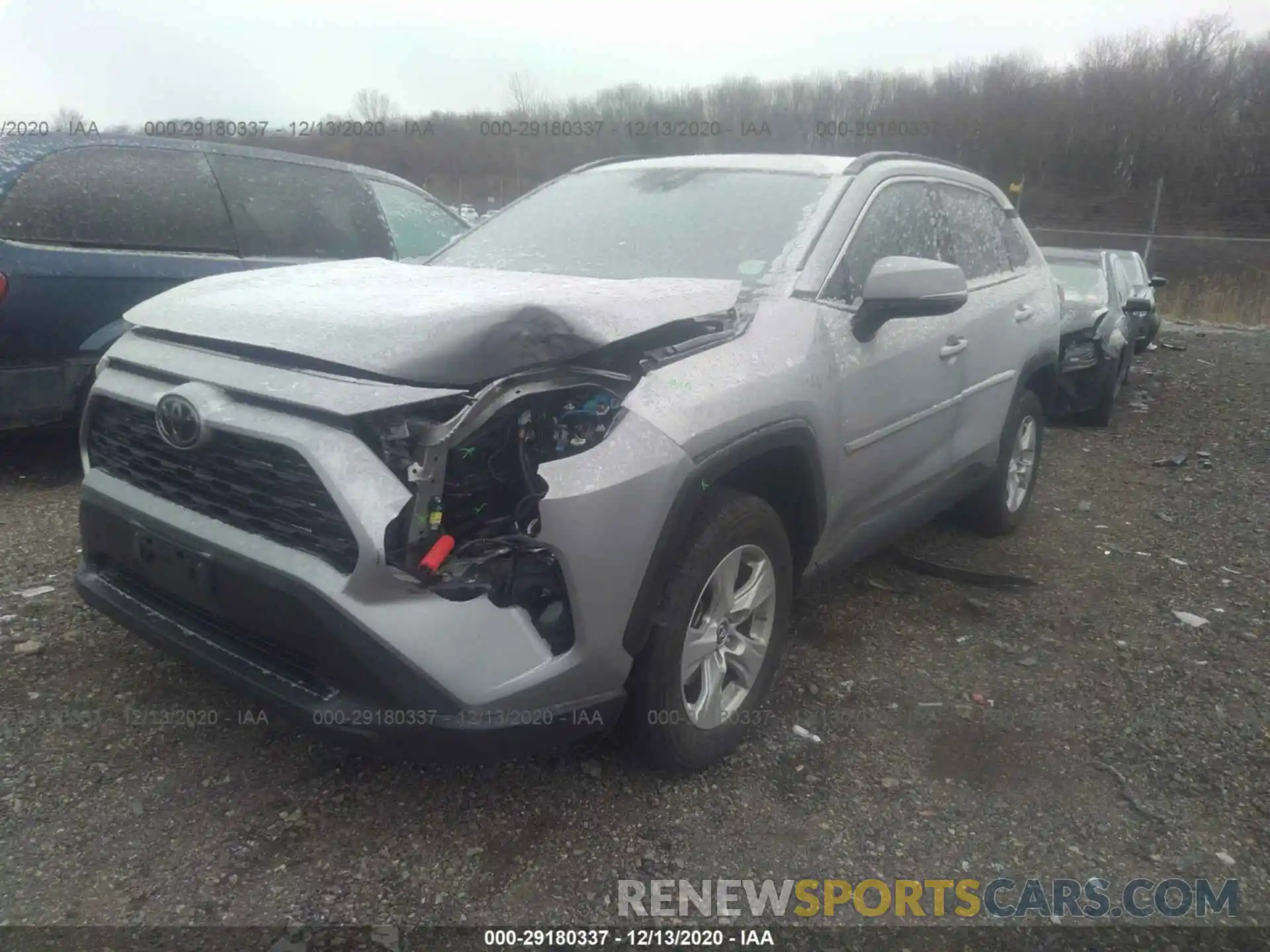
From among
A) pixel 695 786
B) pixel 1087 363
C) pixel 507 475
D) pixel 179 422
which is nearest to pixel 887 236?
pixel 507 475

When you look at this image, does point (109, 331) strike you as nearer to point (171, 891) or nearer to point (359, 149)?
point (171, 891)

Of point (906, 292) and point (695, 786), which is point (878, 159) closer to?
point (906, 292)

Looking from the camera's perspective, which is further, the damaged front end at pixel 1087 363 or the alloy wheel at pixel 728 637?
the damaged front end at pixel 1087 363

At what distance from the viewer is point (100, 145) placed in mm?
4668

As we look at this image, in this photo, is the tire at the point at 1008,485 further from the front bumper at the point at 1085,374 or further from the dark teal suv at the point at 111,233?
the dark teal suv at the point at 111,233

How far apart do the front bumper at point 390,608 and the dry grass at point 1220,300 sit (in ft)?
61.6

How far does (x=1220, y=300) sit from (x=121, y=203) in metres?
19.8

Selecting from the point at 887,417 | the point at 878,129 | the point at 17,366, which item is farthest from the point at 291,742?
the point at 878,129

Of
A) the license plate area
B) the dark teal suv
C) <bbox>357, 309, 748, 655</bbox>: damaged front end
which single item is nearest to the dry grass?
the dark teal suv

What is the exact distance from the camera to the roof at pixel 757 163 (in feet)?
11.4

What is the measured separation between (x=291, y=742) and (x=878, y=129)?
23.8 m

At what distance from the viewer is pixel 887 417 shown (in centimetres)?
321

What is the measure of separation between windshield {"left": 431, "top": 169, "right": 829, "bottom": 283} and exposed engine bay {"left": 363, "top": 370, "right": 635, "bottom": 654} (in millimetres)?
1019

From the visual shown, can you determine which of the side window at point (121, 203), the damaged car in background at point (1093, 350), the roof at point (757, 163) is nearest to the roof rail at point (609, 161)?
the roof at point (757, 163)
